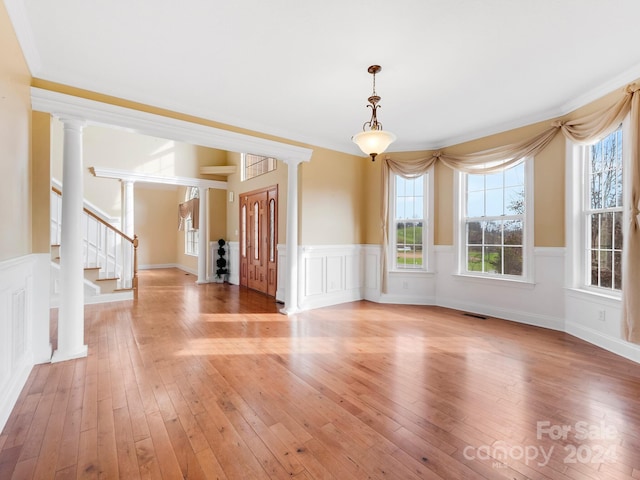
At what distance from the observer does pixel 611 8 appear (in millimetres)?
2088

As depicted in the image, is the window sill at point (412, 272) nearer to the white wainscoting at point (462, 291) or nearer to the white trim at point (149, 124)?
the white wainscoting at point (462, 291)

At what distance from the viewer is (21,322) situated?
8.01 feet

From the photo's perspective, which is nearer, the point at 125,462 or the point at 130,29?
the point at 125,462

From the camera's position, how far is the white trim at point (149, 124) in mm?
2866

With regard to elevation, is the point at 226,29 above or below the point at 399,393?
above

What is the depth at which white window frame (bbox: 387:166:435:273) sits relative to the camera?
5.16 metres

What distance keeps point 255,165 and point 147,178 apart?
2.60 m

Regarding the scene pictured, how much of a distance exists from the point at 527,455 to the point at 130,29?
3.87 meters

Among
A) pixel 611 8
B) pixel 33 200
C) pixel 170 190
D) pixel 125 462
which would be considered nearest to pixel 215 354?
pixel 125 462

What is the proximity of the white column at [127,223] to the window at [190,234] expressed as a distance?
2053 millimetres

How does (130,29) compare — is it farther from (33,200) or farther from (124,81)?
(33,200)

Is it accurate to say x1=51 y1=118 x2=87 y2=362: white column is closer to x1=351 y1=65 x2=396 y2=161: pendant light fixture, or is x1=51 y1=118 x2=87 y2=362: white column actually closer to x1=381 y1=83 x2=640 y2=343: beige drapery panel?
x1=351 y1=65 x2=396 y2=161: pendant light fixture

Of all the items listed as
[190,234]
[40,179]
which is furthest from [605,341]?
[190,234]

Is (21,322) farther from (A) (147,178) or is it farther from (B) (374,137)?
(A) (147,178)
